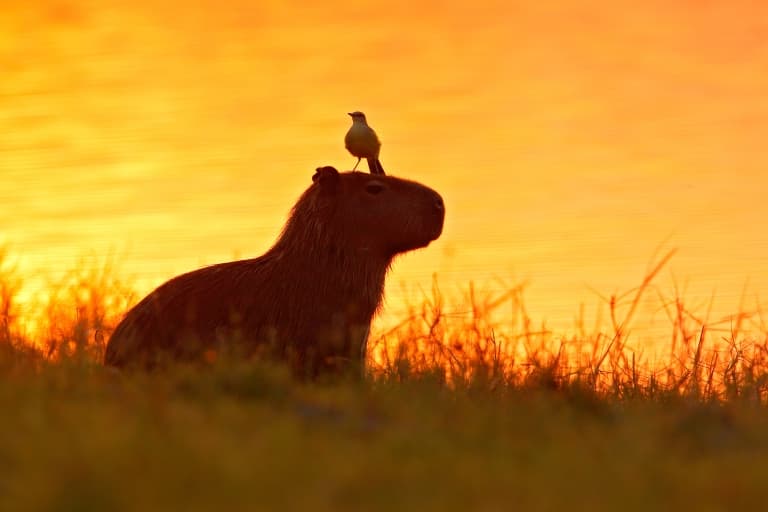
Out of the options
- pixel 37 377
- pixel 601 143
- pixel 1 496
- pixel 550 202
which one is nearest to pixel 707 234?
pixel 550 202

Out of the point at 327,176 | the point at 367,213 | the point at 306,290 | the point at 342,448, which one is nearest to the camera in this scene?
the point at 342,448

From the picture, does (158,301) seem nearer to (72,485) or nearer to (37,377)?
(37,377)

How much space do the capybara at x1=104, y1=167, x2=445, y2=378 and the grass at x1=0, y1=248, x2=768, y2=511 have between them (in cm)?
29

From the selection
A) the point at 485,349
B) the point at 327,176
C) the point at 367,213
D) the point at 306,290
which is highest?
the point at 327,176

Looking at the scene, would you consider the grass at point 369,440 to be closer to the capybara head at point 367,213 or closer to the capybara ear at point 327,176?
the capybara head at point 367,213

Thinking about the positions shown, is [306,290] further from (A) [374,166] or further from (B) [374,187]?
(A) [374,166]

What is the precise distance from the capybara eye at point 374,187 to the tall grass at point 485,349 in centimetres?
68

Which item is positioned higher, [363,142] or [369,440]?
[363,142]

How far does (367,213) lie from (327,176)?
0.94ft

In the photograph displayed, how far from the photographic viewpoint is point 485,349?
860 cm

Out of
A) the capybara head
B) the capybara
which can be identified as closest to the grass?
A: the capybara

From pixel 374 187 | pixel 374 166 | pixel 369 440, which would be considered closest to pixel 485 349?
pixel 374 187

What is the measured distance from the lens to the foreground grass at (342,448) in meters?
4.98

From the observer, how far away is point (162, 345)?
26.9 ft
